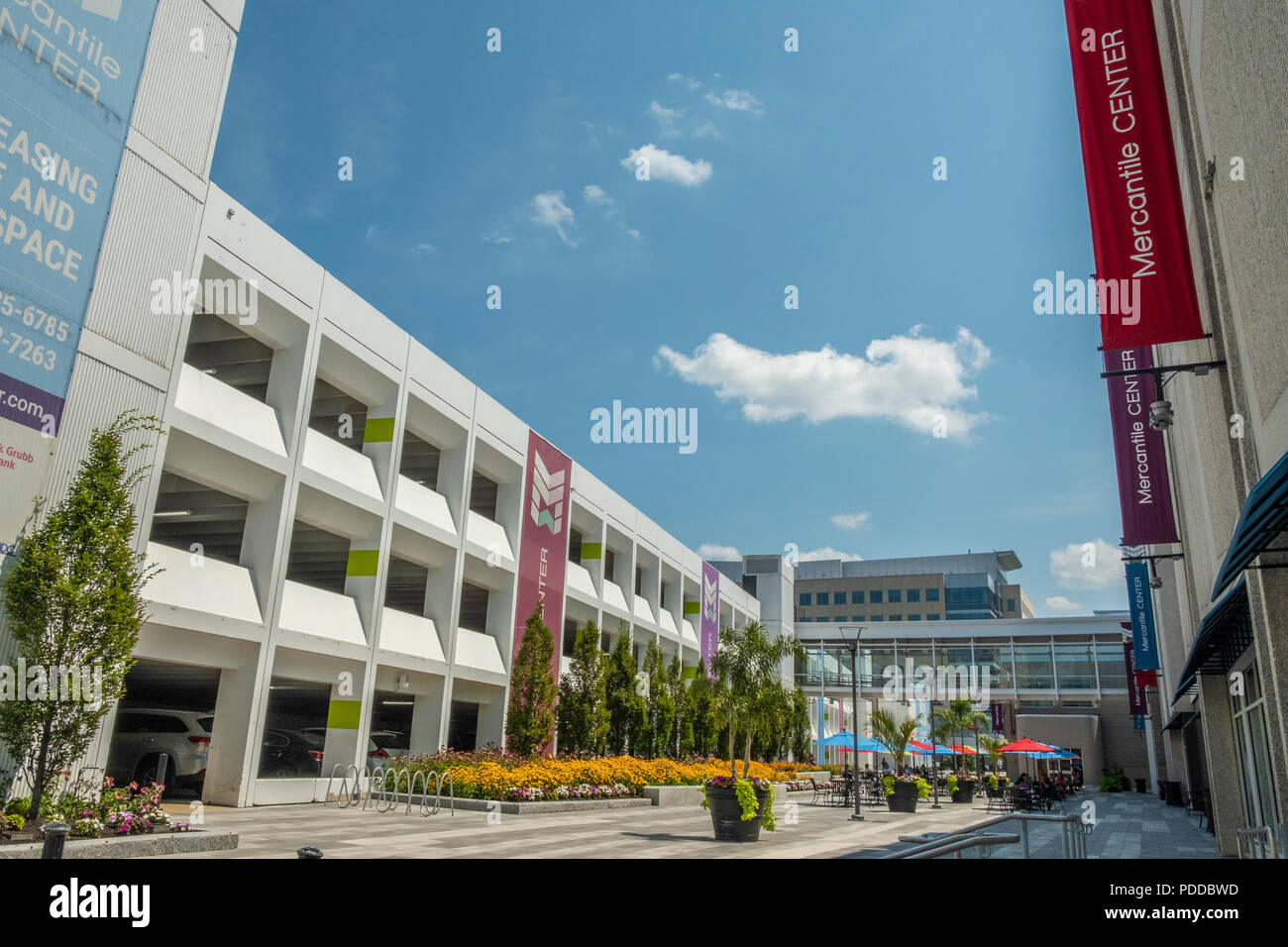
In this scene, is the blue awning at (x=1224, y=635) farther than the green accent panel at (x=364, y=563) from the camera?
No

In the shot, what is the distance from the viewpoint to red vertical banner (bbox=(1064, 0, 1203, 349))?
10797 millimetres

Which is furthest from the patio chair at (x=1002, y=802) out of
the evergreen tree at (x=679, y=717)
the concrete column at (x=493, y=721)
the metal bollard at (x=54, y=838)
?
the metal bollard at (x=54, y=838)

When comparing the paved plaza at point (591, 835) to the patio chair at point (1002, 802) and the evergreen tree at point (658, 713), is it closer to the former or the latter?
the patio chair at point (1002, 802)

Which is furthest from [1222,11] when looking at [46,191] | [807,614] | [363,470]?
[807,614]

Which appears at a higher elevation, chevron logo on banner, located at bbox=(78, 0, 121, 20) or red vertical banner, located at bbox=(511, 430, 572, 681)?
chevron logo on banner, located at bbox=(78, 0, 121, 20)

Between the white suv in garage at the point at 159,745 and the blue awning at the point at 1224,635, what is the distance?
63.3 ft

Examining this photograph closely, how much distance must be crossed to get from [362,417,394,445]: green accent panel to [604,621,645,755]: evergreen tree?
12.6 metres

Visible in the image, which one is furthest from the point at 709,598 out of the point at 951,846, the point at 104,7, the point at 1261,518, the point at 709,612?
the point at 951,846

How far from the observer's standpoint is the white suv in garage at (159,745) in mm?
19000

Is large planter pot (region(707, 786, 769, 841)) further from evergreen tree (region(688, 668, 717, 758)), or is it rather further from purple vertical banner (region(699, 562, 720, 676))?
purple vertical banner (region(699, 562, 720, 676))

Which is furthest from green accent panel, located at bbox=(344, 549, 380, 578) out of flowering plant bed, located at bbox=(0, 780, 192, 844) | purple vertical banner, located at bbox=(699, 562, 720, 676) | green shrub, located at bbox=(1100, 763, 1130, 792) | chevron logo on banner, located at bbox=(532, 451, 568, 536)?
green shrub, located at bbox=(1100, 763, 1130, 792)

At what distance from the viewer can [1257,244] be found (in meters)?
8.82

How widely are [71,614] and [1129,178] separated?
1529 cm
